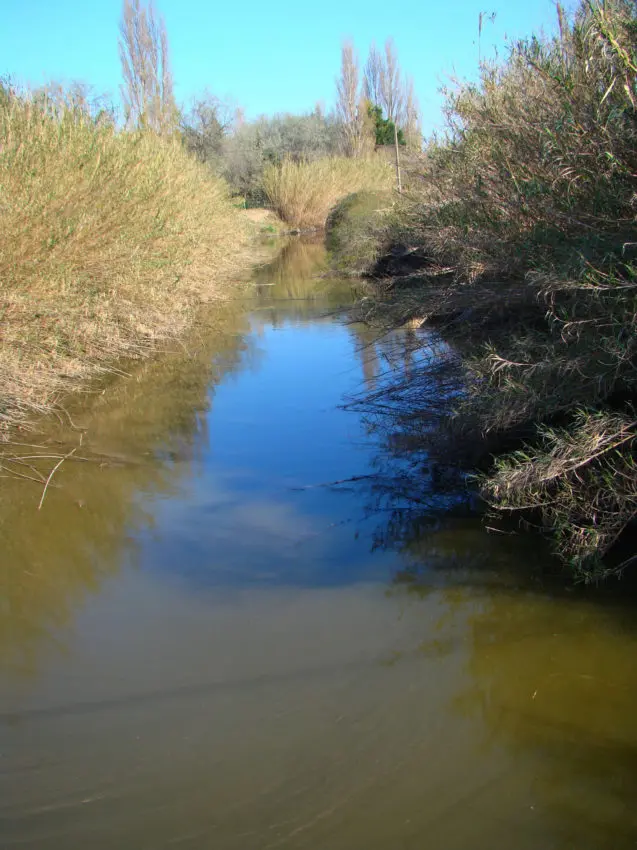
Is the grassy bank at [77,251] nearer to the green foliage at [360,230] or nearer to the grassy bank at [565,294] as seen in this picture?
the grassy bank at [565,294]

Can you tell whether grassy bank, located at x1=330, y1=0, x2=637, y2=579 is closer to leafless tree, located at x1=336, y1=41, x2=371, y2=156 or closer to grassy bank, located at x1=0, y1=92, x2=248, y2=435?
grassy bank, located at x1=0, y1=92, x2=248, y2=435

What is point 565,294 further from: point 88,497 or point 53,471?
point 53,471

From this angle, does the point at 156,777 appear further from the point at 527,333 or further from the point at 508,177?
the point at 508,177

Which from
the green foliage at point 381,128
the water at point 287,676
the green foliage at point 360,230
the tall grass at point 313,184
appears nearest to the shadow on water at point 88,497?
the water at point 287,676

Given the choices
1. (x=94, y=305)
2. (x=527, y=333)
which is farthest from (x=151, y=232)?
(x=527, y=333)

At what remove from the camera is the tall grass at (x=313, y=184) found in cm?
3522

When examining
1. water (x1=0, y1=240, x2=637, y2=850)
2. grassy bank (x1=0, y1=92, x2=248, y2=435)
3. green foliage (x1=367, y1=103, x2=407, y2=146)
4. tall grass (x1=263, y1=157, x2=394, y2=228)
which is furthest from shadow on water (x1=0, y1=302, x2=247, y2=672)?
green foliage (x1=367, y1=103, x2=407, y2=146)

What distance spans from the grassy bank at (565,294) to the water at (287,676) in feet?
2.04

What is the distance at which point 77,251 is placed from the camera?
8.98 meters

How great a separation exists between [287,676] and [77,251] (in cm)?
650

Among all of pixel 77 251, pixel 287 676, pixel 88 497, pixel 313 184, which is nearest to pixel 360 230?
pixel 77 251

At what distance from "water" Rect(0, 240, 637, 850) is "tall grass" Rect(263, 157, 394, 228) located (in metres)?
30.4

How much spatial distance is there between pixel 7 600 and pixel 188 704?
175 centimetres

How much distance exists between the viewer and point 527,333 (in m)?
5.59
